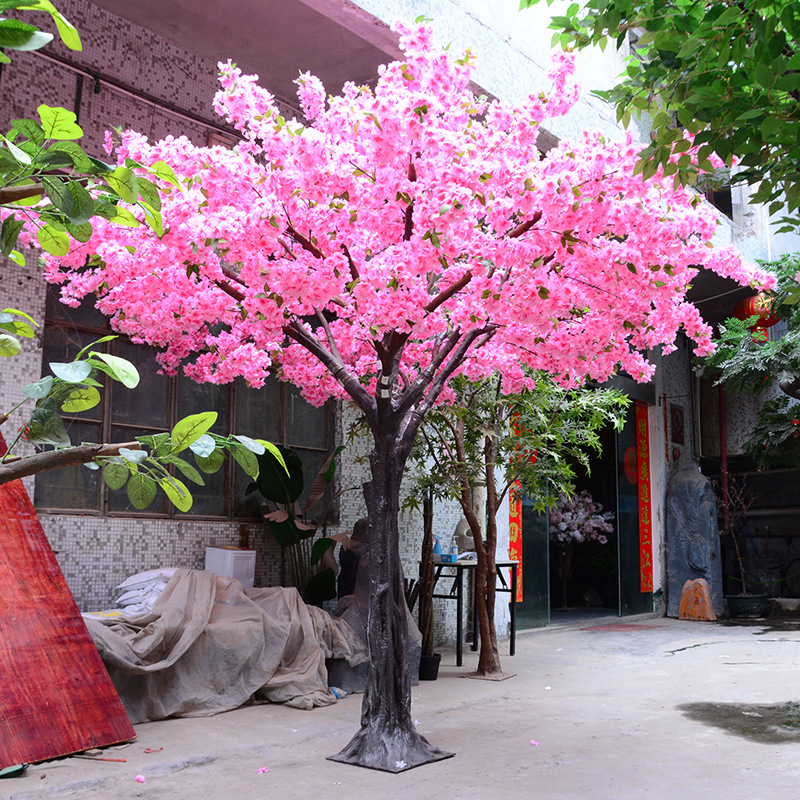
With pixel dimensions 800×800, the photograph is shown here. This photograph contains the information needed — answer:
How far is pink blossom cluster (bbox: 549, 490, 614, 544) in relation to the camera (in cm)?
1197

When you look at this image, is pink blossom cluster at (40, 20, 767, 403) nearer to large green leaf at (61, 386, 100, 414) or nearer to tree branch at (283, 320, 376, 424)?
tree branch at (283, 320, 376, 424)

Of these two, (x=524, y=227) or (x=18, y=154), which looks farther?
(x=524, y=227)

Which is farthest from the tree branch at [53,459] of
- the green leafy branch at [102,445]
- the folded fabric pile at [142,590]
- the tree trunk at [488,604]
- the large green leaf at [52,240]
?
the tree trunk at [488,604]

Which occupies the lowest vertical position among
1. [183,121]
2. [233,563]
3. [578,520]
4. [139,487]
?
[233,563]

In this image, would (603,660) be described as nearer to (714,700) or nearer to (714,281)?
(714,700)

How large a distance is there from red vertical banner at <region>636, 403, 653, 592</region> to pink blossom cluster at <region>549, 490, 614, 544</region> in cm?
51

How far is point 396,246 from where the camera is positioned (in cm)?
413

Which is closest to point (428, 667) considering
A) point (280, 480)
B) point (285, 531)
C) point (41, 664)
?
point (285, 531)

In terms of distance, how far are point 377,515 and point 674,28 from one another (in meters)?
2.75

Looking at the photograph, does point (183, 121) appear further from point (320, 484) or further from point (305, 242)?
point (320, 484)

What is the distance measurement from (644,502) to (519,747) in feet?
27.8

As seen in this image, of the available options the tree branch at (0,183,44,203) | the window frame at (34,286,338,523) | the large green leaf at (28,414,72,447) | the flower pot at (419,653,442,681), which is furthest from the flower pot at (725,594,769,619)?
the tree branch at (0,183,44,203)

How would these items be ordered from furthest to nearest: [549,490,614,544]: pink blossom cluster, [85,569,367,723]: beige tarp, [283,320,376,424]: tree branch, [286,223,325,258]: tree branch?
[549,490,614,544]: pink blossom cluster < [85,569,367,723]: beige tarp < [283,320,376,424]: tree branch < [286,223,325,258]: tree branch

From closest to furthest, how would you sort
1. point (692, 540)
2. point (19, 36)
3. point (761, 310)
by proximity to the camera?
point (19, 36) < point (761, 310) < point (692, 540)
